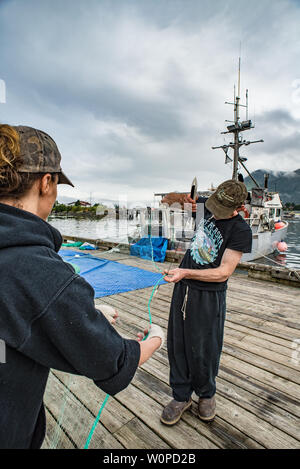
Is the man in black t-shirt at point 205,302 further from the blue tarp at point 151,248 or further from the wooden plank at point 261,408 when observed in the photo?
the blue tarp at point 151,248

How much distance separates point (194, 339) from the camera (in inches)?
76.7

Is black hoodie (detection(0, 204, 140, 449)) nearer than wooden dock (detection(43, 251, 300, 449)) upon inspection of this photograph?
Yes

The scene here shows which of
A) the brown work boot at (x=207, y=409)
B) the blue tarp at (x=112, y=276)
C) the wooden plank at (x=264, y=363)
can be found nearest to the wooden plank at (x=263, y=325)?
the wooden plank at (x=264, y=363)

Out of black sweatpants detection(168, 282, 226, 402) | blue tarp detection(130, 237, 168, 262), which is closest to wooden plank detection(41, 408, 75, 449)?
black sweatpants detection(168, 282, 226, 402)

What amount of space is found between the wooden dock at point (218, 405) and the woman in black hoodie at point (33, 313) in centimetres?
124

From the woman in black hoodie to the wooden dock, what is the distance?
124cm

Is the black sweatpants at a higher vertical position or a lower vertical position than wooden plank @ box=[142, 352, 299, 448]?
higher

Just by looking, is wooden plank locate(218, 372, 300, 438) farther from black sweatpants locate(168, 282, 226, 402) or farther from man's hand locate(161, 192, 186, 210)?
man's hand locate(161, 192, 186, 210)

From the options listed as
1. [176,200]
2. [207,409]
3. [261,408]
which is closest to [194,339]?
[207,409]

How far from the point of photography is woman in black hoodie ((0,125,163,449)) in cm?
68

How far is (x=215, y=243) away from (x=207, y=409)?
4.51 ft

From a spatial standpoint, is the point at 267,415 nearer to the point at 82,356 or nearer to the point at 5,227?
the point at 82,356

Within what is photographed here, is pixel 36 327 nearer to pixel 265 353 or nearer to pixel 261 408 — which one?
pixel 261 408
